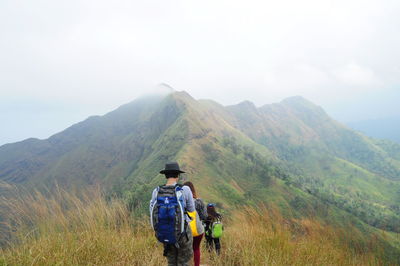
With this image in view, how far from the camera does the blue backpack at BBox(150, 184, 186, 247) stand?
3.59 m

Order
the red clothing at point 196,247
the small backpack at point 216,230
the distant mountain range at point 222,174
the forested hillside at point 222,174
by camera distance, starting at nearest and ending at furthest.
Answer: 1. the red clothing at point 196,247
2. the small backpack at point 216,230
3. the forested hillside at point 222,174
4. the distant mountain range at point 222,174

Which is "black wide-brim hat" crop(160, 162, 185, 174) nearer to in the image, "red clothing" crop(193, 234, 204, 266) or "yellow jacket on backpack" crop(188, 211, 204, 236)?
"yellow jacket on backpack" crop(188, 211, 204, 236)

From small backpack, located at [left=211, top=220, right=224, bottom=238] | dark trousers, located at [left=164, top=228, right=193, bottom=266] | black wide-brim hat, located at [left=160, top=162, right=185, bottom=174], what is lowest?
small backpack, located at [left=211, top=220, right=224, bottom=238]

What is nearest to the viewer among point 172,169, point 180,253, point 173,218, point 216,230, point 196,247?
point 173,218

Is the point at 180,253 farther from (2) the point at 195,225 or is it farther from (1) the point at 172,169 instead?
(1) the point at 172,169

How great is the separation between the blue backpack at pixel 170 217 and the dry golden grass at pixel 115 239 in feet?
2.45

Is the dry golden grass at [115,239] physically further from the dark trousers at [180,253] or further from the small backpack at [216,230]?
the dark trousers at [180,253]

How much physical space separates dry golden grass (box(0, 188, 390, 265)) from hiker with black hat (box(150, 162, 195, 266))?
1.78ft

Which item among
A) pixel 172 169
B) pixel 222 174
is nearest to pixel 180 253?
pixel 172 169

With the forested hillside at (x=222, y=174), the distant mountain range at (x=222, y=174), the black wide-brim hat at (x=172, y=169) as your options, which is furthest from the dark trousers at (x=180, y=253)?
the distant mountain range at (x=222, y=174)

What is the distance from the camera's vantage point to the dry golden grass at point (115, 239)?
3697 mm

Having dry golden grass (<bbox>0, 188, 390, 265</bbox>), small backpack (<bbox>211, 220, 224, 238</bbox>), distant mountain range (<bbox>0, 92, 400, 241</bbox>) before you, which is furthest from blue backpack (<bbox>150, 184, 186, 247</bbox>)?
distant mountain range (<bbox>0, 92, 400, 241</bbox>)

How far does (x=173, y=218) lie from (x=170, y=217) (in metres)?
0.04

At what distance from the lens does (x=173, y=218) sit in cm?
358
